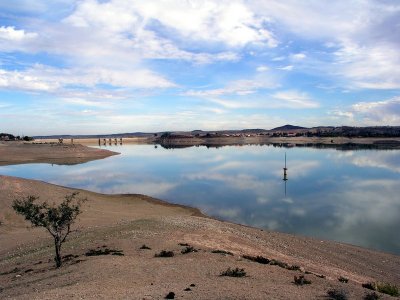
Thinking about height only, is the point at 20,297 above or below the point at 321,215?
above

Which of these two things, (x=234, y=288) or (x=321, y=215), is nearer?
(x=234, y=288)

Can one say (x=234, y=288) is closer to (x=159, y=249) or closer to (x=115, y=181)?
(x=159, y=249)

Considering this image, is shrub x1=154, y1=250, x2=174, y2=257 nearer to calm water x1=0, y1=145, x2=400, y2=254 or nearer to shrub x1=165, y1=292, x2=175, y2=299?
shrub x1=165, y1=292, x2=175, y2=299

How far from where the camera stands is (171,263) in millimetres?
13500

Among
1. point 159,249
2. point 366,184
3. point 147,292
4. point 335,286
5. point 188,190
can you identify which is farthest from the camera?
point 366,184

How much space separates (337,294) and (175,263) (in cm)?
548

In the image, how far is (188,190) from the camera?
43.0 m

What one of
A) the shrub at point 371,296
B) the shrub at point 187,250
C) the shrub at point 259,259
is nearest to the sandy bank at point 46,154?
the shrub at point 187,250

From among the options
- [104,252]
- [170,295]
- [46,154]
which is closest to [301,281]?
[170,295]

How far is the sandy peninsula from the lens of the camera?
34.3ft

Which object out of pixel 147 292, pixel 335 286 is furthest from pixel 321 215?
pixel 147 292

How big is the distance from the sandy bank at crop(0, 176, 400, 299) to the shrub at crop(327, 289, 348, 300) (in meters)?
0.28

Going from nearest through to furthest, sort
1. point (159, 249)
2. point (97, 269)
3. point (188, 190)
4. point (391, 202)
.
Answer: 1. point (97, 269)
2. point (159, 249)
3. point (391, 202)
4. point (188, 190)

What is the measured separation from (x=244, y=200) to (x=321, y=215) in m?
8.00
